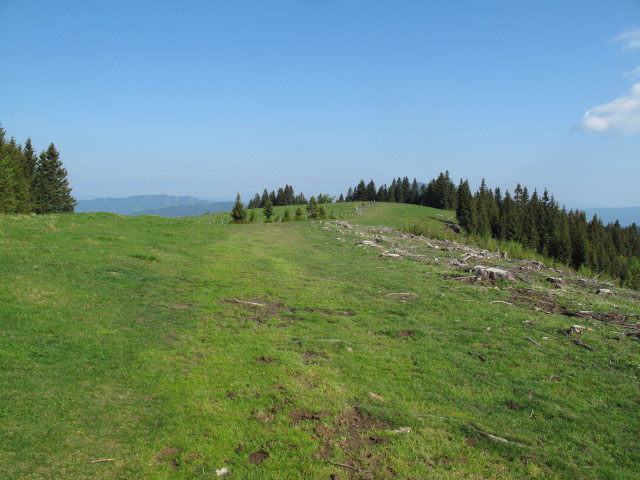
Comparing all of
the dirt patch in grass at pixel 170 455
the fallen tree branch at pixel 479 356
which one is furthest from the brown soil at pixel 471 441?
the dirt patch in grass at pixel 170 455

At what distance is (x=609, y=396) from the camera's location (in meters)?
8.77

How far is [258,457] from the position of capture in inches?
248

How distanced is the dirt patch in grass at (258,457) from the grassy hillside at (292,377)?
0.03m

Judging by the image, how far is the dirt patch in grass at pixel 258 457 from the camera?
6.17m

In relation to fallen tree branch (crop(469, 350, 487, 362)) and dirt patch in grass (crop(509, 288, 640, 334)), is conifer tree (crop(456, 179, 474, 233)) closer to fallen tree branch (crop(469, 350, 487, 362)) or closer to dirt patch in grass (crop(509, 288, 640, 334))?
dirt patch in grass (crop(509, 288, 640, 334))

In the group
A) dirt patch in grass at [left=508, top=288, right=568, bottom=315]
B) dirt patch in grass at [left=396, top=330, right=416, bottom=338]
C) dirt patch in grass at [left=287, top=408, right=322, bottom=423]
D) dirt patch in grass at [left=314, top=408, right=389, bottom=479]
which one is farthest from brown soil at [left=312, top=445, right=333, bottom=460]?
dirt patch in grass at [left=508, top=288, right=568, bottom=315]

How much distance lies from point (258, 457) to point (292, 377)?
110 inches

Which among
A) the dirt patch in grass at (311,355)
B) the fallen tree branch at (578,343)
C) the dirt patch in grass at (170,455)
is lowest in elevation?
the dirt patch in grass at (170,455)

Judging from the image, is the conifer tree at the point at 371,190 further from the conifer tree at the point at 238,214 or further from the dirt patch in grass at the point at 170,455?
the dirt patch in grass at the point at 170,455

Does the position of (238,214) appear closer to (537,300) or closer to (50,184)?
(50,184)

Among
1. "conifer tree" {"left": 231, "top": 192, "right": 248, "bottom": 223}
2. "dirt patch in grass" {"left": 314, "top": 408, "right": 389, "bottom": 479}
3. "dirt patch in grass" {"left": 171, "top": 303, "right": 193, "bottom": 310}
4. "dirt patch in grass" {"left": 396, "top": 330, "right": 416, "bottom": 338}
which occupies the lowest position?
"dirt patch in grass" {"left": 314, "top": 408, "right": 389, "bottom": 479}

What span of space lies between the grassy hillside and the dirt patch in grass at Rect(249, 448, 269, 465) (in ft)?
0.09

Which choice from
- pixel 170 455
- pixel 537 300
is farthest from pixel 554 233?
pixel 170 455

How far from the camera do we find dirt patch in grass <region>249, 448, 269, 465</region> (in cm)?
617
